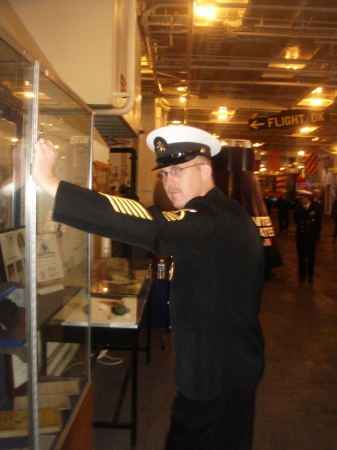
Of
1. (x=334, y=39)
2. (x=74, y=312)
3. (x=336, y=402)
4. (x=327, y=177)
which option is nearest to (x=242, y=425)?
(x=74, y=312)

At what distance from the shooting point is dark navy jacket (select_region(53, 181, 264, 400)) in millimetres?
1510

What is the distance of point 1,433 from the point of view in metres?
1.81

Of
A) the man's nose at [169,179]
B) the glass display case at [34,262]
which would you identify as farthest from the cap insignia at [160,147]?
the glass display case at [34,262]

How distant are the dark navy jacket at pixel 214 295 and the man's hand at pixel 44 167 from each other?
22 centimetres

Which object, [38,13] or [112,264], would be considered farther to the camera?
[112,264]

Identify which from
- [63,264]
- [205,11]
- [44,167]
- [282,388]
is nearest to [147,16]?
[205,11]

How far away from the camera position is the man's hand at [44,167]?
141 cm

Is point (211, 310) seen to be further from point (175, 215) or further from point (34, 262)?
point (34, 262)

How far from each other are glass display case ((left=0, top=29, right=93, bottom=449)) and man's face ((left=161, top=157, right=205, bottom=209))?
0.56 meters

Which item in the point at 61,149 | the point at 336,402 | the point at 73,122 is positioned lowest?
the point at 336,402

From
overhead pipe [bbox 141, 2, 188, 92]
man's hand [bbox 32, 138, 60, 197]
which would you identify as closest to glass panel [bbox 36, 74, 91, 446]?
man's hand [bbox 32, 138, 60, 197]

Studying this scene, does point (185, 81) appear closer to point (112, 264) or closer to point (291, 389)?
point (112, 264)

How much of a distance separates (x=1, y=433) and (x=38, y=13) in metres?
2.82

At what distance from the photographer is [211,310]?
1706mm
